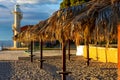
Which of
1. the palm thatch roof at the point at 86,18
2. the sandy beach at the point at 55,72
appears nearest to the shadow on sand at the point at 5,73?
the sandy beach at the point at 55,72

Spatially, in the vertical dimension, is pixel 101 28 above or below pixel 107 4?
below

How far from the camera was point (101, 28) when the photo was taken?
7.02 m

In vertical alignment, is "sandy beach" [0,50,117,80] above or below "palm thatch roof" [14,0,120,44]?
below

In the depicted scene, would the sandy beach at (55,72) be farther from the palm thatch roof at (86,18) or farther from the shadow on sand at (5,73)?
the palm thatch roof at (86,18)

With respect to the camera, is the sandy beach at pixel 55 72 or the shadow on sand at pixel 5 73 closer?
the sandy beach at pixel 55 72

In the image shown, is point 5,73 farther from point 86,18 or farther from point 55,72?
point 86,18

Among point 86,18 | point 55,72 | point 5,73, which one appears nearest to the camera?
point 86,18

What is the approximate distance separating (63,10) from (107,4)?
1348mm

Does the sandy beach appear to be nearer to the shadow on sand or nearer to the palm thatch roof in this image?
the shadow on sand

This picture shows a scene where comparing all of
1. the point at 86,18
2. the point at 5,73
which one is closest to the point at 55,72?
the point at 5,73

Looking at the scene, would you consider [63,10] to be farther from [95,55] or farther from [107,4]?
[95,55]

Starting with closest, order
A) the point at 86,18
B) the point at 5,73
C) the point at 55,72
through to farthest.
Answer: the point at 86,18 → the point at 5,73 → the point at 55,72

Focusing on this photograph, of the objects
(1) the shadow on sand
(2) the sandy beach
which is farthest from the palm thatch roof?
(1) the shadow on sand

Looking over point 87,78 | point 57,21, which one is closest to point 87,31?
point 57,21
